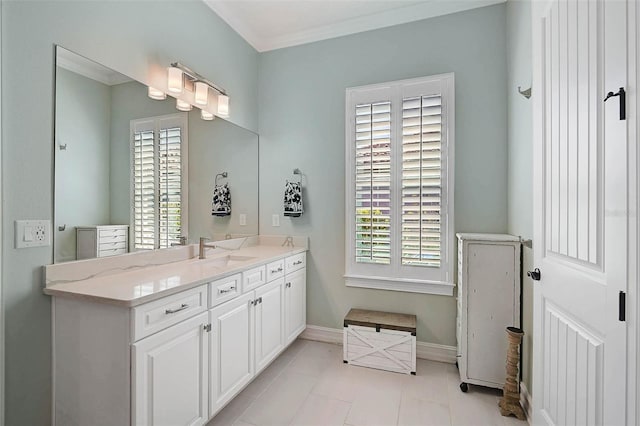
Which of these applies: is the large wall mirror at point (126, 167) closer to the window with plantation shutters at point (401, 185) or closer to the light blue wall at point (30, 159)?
the light blue wall at point (30, 159)

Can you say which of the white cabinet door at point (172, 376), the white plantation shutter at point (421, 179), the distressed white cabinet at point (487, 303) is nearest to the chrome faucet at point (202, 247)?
the white cabinet door at point (172, 376)

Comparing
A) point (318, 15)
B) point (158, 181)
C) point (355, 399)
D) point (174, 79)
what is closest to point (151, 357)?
point (158, 181)

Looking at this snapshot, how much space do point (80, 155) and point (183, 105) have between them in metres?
0.85

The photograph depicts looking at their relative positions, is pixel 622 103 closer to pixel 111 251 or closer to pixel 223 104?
pixel 111 251

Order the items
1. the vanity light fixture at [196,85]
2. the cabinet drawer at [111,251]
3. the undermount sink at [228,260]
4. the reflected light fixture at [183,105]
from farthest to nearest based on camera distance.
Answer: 1. the undermount sink at [228,260]
2. the reflected light fixture at [183,105]
3. the vanity light fixture at [196,85]
4. the cabinet drawer at [111,251]

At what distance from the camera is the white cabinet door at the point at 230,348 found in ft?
5.60

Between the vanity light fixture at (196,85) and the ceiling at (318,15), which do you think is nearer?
the vanity light fixture at (196,85)

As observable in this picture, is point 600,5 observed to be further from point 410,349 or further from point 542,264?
point 410,349

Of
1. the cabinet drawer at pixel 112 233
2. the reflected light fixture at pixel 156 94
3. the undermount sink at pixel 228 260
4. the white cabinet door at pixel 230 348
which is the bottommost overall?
the white cabinet door at pixel 230 348

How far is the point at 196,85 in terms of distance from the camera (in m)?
2.31

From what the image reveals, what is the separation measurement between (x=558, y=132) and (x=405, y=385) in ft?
6.25

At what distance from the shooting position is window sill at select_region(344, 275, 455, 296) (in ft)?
8.25

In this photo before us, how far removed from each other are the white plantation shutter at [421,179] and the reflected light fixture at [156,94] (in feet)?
6.22

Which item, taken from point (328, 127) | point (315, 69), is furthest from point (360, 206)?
point (315, 69)
